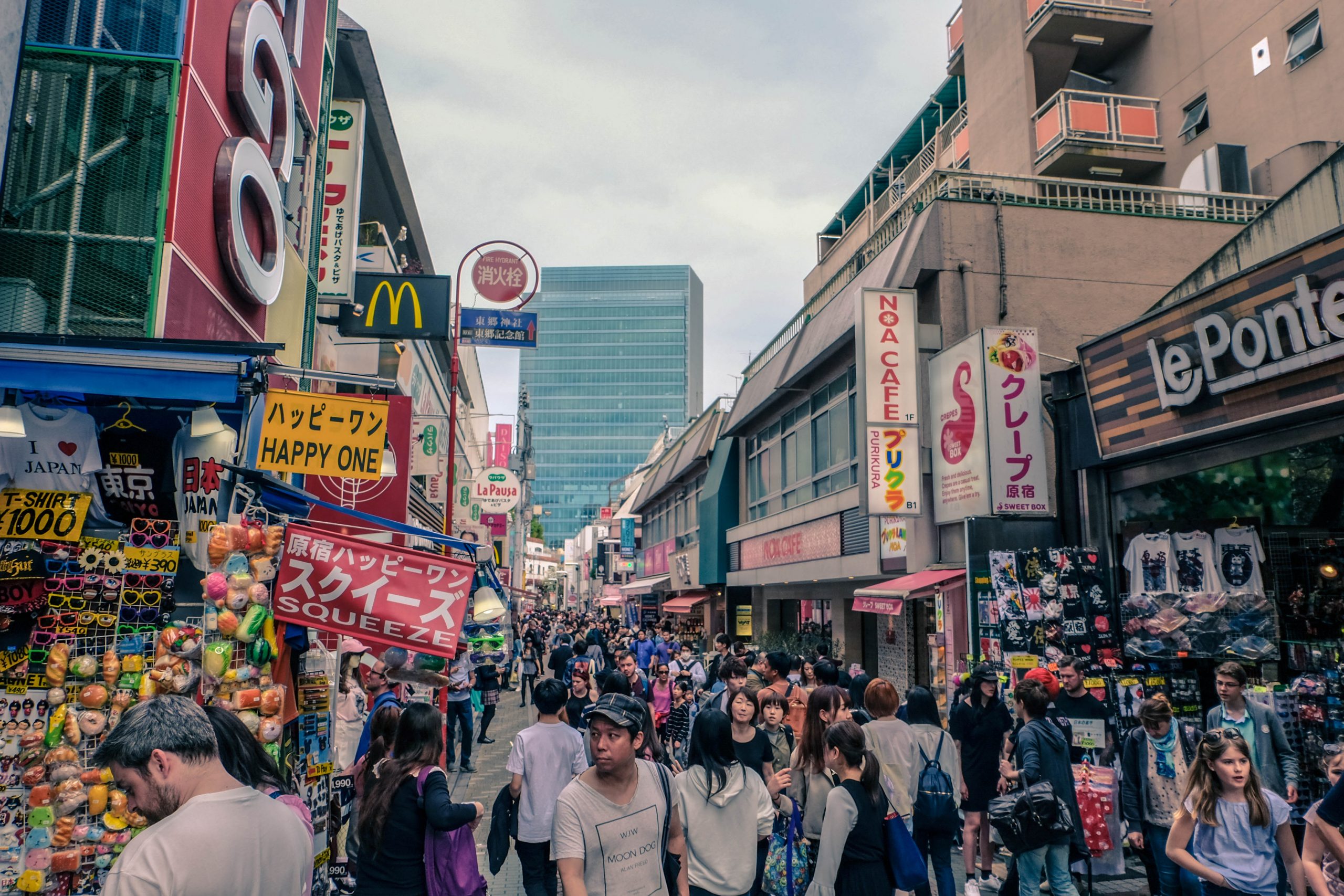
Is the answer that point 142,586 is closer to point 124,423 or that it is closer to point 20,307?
point 124,423

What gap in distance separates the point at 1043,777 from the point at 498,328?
11686 mm

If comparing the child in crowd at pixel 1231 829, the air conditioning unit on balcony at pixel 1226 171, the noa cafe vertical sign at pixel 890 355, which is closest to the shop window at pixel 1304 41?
the air conditioning unit on balcony at pixel 1226 171

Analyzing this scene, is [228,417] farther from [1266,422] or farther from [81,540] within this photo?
[1266,422]

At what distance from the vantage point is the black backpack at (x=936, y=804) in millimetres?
6102

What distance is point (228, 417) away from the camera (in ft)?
23.6

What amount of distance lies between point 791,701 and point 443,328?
720 cm

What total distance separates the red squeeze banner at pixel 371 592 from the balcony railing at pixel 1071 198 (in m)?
11.5

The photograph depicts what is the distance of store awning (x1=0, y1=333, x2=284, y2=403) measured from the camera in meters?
5.27

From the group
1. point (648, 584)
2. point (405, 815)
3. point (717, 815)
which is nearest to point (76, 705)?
point (405, 815)

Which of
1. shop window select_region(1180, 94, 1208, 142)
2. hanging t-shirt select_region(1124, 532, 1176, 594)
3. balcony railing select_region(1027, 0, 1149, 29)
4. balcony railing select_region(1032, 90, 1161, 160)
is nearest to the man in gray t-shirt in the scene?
hanging t-shirt select_region(1124, 532, 1176, 594)

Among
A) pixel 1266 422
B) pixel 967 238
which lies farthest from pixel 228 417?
pixel 967 238

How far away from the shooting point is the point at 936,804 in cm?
612

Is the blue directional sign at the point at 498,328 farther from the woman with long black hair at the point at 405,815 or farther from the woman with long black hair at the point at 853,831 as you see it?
the woman with long black hair at the point at 853,831

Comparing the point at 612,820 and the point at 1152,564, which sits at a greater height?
the point at 1152,564
